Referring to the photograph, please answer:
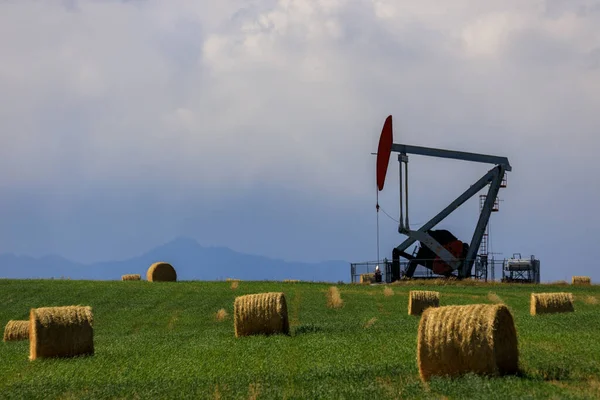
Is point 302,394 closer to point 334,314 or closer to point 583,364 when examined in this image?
point 583,364

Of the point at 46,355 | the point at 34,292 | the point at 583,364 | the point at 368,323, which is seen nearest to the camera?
the point at 583,364

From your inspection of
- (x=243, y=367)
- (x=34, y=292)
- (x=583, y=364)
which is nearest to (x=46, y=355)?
(x=243, y=367)

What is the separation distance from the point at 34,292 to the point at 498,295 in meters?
25.0

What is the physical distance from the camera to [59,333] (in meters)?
24.6

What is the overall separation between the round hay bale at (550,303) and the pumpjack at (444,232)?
28673 mm

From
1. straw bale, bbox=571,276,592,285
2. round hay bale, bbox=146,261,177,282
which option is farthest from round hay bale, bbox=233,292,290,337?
straw bale, bbox=571,276,592,285

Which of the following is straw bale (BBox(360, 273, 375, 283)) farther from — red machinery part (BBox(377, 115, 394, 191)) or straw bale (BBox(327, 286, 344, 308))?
straw bale (BBox(327, 286, 344, 308))

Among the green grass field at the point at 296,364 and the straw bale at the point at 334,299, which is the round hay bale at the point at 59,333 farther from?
the straw bale at the point at 334,299

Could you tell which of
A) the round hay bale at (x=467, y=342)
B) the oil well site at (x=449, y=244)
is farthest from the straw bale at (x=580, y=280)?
the round hay bale at (x=467, y=342)

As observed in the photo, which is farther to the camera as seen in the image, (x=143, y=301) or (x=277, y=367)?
(x=143, y=301)

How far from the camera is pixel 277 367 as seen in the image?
2019cm

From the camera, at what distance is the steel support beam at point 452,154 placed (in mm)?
64562

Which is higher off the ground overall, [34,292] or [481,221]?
[481,221]

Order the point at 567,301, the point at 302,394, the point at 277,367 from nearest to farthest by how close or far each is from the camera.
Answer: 1. the point at 302,394
2. the point at 277,367
3. the point at 567,301
